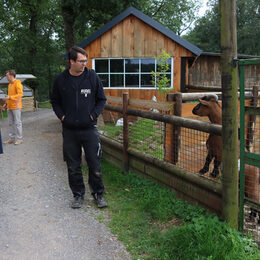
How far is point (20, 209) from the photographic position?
4676 millimetres

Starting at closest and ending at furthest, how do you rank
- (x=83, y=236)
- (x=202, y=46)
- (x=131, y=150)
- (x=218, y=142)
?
(x=83, y=236) → (x=218, y=142) → (x=131, y=150) → (x=202, y=46)

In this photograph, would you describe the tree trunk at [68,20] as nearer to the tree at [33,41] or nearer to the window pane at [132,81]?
the window pane at [132,81]

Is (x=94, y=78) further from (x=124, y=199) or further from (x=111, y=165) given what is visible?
(x=111, y=165)

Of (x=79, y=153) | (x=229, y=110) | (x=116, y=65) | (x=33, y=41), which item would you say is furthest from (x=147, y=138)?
(x=33, y=41)

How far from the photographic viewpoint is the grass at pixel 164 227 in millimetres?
3146

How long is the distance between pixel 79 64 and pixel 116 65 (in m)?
11.2

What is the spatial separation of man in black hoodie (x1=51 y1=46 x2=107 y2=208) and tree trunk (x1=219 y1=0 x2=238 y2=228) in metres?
1.78

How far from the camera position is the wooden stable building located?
14.6 meters

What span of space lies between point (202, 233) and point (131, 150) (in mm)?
2630

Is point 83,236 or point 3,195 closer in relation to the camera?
point 83,236

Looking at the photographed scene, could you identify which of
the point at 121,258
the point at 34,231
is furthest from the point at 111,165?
the point at 121,258

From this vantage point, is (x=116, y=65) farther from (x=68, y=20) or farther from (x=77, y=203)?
(x=77, y=203)

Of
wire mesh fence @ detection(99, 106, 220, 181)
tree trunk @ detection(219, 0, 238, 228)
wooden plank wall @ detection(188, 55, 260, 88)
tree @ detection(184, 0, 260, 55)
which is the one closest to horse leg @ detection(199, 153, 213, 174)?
wire mesh fence @ detection(99, 106, 220, 181)

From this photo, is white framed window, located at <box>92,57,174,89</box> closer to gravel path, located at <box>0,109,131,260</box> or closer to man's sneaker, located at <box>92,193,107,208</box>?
gravel path, located at <box>0,109,131,260</box>
